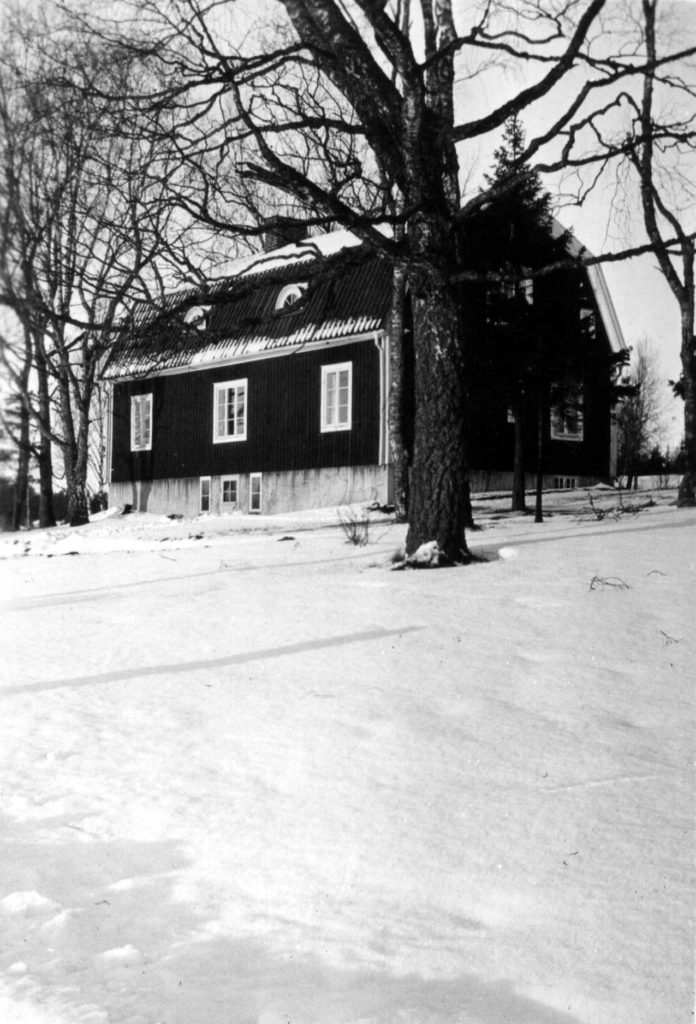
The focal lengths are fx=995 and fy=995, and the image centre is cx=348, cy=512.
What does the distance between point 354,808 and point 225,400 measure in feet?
76.8

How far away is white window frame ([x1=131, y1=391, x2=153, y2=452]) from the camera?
29.2m

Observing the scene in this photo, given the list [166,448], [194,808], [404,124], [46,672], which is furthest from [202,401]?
[194,808]

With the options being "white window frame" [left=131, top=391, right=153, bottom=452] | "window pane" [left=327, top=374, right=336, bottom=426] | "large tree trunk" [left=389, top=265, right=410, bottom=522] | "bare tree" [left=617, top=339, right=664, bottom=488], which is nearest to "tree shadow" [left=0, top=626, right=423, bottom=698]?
"large tree trunk" [left=389, top=265, right=410, bottom=522]

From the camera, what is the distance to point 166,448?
28562 mm

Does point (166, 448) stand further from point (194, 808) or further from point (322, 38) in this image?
point (194, 808)

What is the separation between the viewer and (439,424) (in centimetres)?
960

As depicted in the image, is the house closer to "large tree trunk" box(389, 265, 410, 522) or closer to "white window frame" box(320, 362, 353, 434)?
"white window frame" box(320, 362, 353, 434)

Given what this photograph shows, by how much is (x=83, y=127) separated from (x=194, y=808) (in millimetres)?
6321

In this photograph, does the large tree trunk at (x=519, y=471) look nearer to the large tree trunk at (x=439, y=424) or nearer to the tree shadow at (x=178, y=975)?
the large tree trunk at (x=439, y=424)

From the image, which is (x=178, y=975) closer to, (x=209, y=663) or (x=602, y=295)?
(x=209, y=663)

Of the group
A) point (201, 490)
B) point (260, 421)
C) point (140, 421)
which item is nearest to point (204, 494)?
point (201, 490)

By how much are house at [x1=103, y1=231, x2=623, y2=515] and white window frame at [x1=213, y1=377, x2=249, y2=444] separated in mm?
33

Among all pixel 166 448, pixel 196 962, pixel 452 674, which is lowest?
pixel 196 962

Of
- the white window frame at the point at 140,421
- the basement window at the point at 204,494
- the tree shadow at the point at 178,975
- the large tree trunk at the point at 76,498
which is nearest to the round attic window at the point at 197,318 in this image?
the white window frame at the point at 140,421
